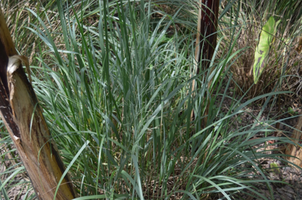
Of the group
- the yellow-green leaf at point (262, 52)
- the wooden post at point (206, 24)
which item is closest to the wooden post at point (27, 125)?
the wooden post at point (206, 24)

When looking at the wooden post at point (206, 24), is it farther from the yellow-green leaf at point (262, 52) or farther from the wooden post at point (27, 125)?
the wooden post at point (27, 125)

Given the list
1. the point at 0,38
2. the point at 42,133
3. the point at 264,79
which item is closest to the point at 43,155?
the point at 42,133

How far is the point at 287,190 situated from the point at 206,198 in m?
0.55

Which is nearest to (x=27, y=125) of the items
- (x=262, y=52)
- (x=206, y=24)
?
(x=206, y=24)

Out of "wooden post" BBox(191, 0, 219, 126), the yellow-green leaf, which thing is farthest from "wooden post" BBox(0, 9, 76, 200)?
the yellow-green leaf

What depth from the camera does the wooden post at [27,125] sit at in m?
0.75

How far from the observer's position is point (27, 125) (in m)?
0.83

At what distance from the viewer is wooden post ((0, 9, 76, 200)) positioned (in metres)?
0.75

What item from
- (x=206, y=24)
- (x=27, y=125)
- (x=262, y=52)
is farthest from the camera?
(x=262, y=52)

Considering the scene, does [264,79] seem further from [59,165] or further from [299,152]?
[59,165]

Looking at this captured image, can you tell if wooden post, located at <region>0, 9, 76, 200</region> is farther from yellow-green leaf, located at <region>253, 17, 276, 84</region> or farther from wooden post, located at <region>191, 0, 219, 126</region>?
yellow-green leaf, located at <region>253, 17, 276, 84</region>

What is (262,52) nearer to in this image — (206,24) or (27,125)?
(206,24)

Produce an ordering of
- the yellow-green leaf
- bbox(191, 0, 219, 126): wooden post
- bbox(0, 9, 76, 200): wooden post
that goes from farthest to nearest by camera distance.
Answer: the yellow-green leaf
bbox(191, 0, 219, 126): wooden post
bbox(0, 9, 76, 200): wooden post

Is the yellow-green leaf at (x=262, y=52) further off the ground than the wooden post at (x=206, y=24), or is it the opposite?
the wooden post at (x=206, y=24)
